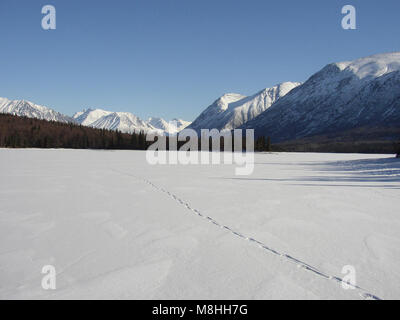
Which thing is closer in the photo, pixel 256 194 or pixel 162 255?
pixel 162 255

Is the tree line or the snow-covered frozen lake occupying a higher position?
the tree line

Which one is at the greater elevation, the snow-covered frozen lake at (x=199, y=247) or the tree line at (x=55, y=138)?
the tree line at (x=55, y=138)

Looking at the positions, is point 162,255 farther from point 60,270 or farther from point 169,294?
point 60,270

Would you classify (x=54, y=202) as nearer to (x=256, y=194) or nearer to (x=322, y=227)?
(x=256, y=194)

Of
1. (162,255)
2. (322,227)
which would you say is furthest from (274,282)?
(322,227)

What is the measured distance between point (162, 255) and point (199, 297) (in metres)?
1.79

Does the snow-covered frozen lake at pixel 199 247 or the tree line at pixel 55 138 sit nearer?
the snow-covered frozen lake at pixel 199 247

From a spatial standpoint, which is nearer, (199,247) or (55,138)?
(199,247)

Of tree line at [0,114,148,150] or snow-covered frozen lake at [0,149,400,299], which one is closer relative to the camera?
snow-covered frozen lake at [0,149,400,299]

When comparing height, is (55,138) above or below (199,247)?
above

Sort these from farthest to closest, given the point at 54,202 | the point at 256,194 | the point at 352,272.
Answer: the point at 256,194 → the point at 54,202 → the point at 352,272

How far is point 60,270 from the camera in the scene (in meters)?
5.20
